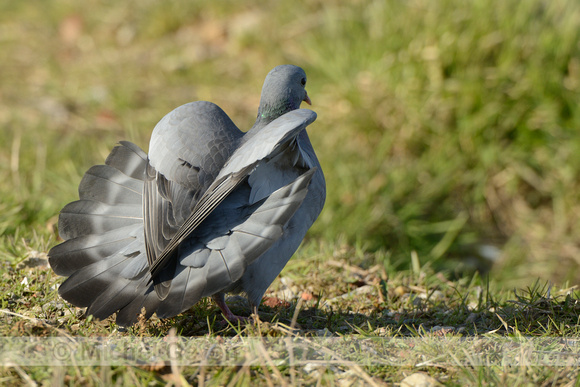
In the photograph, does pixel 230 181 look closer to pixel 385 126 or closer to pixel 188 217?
pixel 188 217

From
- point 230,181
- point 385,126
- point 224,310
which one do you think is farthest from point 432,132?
point 230,181

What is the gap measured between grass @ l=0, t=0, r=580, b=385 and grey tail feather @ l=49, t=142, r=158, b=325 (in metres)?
0.71

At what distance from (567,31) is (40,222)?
178 inches

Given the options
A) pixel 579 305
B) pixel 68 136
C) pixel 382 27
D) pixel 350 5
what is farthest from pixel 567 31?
pixel 68 136

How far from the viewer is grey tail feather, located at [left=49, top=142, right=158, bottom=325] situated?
8.12 ft

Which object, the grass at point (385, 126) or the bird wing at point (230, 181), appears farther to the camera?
the grass at point (385, 126)

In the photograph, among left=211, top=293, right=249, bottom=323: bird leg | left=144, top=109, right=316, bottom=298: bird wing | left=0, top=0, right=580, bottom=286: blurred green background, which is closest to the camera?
left=144, top=109, right=316, bottom=298: bird wing

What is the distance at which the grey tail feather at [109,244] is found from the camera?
247 cm

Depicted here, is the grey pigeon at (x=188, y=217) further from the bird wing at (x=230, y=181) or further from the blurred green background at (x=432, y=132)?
the blurred green background at (x=432, y=132)

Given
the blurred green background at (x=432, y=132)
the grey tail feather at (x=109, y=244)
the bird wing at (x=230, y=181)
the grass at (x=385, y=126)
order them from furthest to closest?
the blurred green background at (x=432, y=132) → the grass at (x=385, y=126) → the grey tail feather at (x=109, y=244) → the bird wing at (x=230, y=181)

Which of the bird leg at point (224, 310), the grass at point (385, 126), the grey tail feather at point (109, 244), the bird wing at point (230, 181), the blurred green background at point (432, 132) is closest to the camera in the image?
the bird wing at point (230, 181)

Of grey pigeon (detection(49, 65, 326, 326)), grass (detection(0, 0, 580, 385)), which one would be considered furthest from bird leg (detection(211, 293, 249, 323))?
grass (detection(0, 0, 580, 385))

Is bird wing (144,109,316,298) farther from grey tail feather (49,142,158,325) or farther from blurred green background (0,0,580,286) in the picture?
blurred green background (0,0,580,286)

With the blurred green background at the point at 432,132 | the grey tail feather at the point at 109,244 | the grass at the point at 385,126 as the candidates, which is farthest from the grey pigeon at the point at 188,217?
the blurred green background at the point at 432,132
